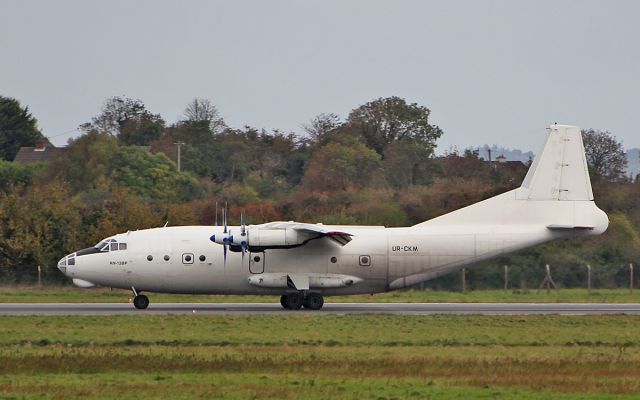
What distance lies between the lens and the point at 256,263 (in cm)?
3788

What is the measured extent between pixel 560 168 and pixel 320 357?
17015mm

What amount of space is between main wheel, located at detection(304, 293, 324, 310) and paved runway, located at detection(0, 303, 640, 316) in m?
0.29

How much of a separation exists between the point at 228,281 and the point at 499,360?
14.7m

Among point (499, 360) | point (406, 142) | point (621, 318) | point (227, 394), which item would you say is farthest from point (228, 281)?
point (406, 142)

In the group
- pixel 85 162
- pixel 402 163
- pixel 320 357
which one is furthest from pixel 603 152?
pixel 320 357

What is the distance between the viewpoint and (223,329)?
30984 mm

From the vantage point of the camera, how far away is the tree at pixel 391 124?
90.1 m

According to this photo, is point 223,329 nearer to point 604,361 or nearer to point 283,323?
point 283,323

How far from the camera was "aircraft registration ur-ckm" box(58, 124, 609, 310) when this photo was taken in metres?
37.8

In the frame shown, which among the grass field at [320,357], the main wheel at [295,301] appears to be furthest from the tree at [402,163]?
the grass field at [320,357]

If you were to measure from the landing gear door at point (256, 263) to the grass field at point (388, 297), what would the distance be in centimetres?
639

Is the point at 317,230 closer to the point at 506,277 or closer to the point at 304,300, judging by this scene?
the point at 304,300

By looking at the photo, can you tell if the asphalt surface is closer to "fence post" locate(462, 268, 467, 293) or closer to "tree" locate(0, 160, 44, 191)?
"fence post" locate(462, 268, 467, 293)

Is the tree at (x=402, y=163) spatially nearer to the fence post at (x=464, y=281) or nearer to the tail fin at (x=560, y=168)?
the fence post at (x=464, y=281)
